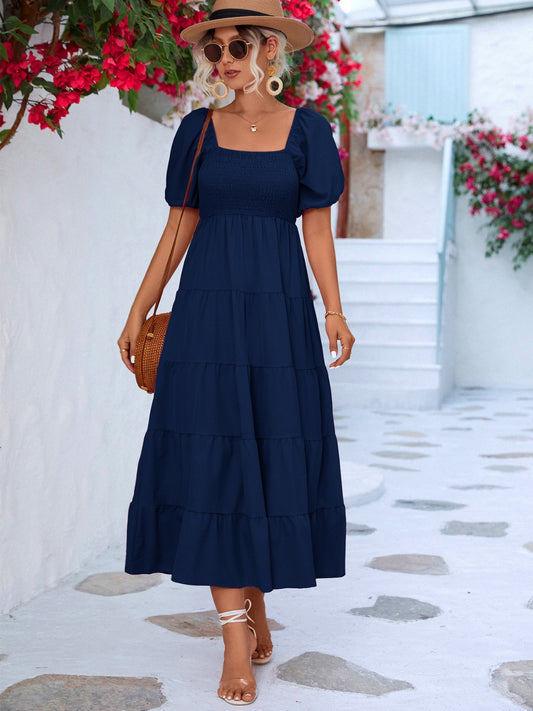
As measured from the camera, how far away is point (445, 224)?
7.81 metres

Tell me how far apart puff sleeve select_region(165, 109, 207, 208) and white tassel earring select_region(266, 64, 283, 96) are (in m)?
0.16

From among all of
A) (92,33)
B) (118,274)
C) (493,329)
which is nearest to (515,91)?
(493,329)

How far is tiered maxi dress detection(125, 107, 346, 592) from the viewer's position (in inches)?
74.6

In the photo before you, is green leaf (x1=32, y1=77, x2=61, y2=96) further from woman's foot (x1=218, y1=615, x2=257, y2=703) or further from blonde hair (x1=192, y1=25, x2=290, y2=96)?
woman's foot (x1=218, y1=615, x2=257, y2=703)

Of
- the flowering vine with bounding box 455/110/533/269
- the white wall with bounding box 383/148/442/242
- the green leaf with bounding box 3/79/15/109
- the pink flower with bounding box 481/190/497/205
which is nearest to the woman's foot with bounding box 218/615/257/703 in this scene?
the green leaf with bounding box 3/79/15/109

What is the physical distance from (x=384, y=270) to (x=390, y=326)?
2.25 feet

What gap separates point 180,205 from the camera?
207 cm

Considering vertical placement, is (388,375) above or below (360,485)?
above

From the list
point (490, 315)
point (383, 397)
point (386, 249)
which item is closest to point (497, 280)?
point (490, 315)

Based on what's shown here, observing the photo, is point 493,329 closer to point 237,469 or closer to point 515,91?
point 515,91

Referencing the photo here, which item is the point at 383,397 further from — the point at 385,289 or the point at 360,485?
the point at 360,485

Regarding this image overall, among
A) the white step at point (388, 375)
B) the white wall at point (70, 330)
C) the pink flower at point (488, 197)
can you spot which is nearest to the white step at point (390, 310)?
the white step at point (388, 375)

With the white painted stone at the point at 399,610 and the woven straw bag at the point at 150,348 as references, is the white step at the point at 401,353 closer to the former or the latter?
the white painted stone at the point at 399,610

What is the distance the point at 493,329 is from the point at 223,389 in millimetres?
7712
